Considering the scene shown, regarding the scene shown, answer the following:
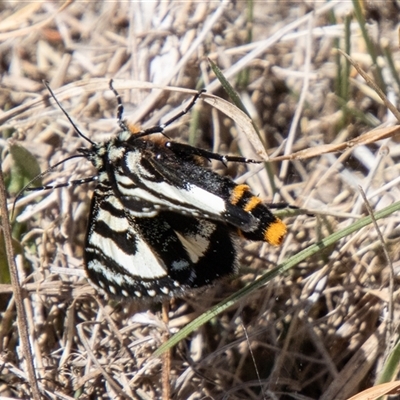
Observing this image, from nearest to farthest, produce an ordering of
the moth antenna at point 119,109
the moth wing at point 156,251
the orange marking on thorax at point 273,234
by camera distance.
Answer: the orange marking on thorax at point 273,234
the moth wing at point 156,251
the moth antenna at point 119,109

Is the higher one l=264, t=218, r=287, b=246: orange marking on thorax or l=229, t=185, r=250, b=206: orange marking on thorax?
l=229, t=185, r=250, b=206: orange marking on thorax

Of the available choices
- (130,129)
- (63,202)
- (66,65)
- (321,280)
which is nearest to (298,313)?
(321,280)

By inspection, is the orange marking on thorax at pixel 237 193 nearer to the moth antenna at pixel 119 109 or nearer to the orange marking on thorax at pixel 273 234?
the orange marking on thorax at pixel 273 234

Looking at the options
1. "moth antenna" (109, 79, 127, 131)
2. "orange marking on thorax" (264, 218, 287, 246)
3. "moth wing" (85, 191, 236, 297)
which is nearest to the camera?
"orange marking on thorax" (264, 218, 287, 246)

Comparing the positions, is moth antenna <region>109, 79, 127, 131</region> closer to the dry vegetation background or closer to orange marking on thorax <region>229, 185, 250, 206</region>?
the dry vegetation background

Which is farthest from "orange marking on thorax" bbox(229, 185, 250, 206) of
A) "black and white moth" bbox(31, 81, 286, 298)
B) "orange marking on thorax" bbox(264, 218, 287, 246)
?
"orange marking on thorax" bbox(264, 218, 287, 246)

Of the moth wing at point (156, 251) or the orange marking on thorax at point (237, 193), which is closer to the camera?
the orange marking on thorax at point (237, 193)

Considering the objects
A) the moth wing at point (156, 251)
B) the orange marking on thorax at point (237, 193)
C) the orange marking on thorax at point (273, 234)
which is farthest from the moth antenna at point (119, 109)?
the orange marking on thorax at point (273, 234)
